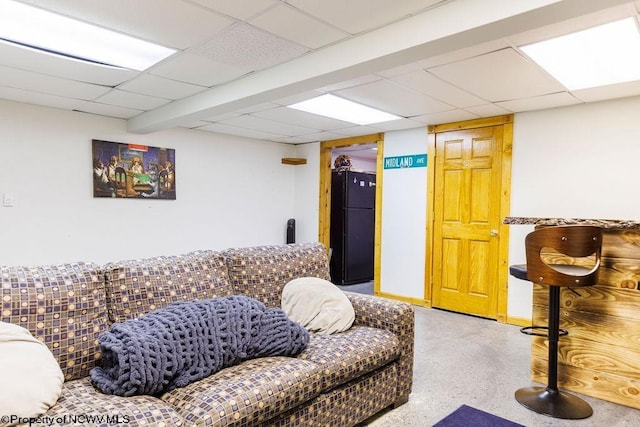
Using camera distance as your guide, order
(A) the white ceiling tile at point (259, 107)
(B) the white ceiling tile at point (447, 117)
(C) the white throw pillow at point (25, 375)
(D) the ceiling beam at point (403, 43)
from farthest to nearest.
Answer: (B) the white ceiling tile at point (447, 117) → (A) the white ceiling tile at point (259, 107) → (D) the ceiling beam at point (403, 43) → (C) the white throw pillow at point (25, 375)

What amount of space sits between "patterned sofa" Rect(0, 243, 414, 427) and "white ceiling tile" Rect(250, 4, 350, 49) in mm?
1368

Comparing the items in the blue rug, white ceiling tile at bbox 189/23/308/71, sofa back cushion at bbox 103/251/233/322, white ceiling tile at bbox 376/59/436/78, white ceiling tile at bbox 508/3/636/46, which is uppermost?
white ceiling tile at bbox 189/23/308/71

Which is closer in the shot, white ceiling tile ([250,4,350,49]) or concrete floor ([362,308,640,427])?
white ceiling tile ([250,4,350,49])

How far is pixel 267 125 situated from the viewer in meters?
4.89

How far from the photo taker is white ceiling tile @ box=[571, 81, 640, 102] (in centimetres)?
317

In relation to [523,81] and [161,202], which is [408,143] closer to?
[523,81]

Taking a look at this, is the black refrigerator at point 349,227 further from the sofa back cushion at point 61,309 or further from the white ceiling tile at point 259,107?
the sofa back cushion at point 61,309

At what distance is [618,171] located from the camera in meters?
3.54

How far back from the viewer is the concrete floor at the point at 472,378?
2.25 m

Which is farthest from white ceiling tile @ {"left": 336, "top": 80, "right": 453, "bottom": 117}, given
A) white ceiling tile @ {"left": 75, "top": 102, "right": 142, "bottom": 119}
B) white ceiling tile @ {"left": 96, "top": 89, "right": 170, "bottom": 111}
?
white ceiling tile @ {"left": 75, "top": 102, "right": 142, "bottom": 119}

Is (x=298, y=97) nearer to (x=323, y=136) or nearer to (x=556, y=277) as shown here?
(x=323, y=136)

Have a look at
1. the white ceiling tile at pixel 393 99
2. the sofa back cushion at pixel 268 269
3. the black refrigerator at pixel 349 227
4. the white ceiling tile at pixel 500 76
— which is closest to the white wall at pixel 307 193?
the black refrigerator at pixel 349 227

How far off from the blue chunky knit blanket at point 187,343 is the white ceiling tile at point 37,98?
293cm

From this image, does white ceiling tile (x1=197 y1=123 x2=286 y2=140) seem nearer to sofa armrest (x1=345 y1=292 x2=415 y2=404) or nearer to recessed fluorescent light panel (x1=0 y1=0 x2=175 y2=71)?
recessed fluorescent light panel (x1=0 y1=0 x2=175 y2=71)
